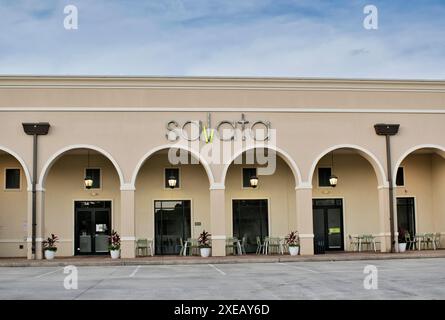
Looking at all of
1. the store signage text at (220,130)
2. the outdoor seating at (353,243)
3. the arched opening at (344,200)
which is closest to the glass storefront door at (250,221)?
the arched opening at (344,200)

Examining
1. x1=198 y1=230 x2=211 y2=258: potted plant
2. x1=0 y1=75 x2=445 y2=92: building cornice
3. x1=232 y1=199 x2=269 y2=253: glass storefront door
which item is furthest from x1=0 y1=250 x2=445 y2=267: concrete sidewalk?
x1=0 y1=75 x2=445 y2=92: building cornice

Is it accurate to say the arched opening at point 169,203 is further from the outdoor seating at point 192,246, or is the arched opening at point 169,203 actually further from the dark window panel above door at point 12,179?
the dark window panel above door at point 12,179

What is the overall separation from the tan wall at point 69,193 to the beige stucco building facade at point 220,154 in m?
0.04

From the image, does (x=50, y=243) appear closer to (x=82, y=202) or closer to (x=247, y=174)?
(x=82, y=202)

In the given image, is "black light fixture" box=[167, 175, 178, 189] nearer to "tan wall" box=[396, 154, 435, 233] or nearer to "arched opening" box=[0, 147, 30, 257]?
"arched opening" box=[0, 147, 30, 257]

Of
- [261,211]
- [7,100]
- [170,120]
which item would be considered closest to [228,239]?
[261,211]

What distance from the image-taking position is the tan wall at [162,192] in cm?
2900

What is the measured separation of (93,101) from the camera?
2612 cm

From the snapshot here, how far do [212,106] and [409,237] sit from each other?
33.5ft

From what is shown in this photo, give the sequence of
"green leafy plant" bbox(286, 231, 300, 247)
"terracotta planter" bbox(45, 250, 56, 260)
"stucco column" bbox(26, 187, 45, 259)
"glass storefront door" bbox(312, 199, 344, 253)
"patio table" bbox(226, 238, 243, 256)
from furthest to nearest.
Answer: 1. "glass storefront door" bbox(312, 199, 344, 253)
2. "patio table" bbox(226, 238, 243, 256)
3. "green leafy plant" bbox(286, 231, 300, 247)
4. "terracotta planter" bbox(45, 250, 56, 260)
5. "stucco column" bbox(26, 187, 45, 259)

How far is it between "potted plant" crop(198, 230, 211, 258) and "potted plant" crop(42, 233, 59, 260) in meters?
5.50

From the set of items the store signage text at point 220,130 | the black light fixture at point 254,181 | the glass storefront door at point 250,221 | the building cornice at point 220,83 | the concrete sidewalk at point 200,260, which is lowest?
the concrete sidewalk at point 200,260

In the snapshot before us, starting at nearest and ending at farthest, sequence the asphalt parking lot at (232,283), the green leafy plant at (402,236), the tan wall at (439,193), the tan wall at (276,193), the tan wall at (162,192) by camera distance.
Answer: the asphalt parking lot at (232,283) → the green leafy plant at (402,236) → the tan wall at (162,192) → the tan wall at (439,193) → the tan wall at (276,193)

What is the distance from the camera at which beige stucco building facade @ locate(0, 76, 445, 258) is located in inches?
1022
